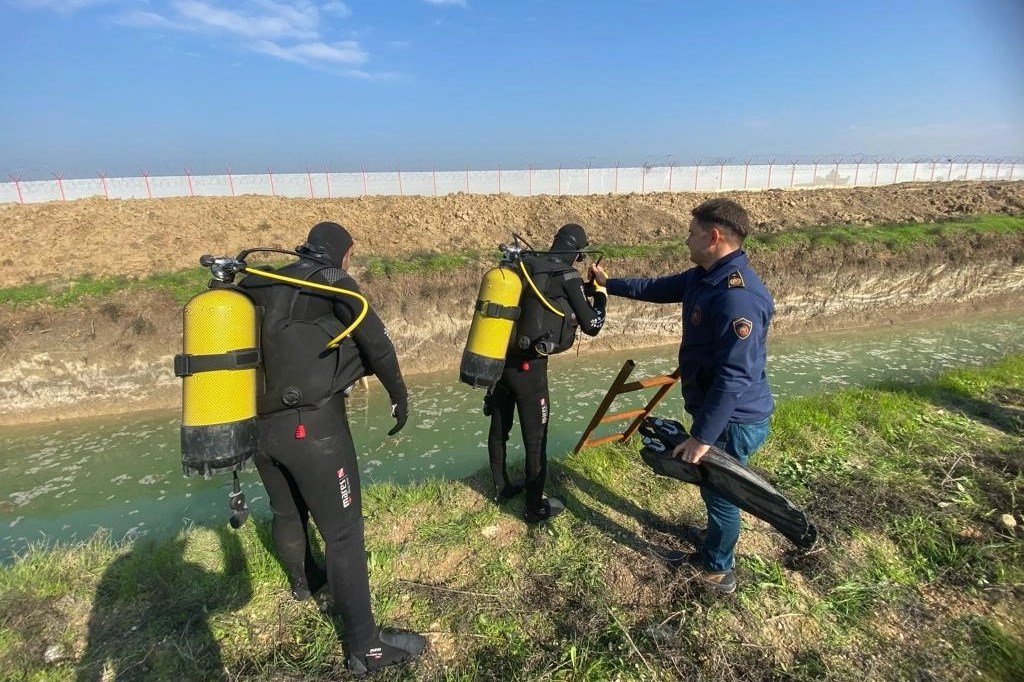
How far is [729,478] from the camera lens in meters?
2.61


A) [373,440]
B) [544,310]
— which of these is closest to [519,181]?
[373,440]

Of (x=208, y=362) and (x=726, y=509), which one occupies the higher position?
(x=208, y=362)

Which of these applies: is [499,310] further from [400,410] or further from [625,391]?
[625,391]

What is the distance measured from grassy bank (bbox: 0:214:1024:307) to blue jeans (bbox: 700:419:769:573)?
10.1 meters

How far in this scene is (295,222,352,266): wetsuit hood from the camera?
8.52 ft

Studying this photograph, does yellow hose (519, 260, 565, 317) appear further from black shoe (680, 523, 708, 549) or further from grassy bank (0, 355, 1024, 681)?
black shoe (680, 523, 708, 549)

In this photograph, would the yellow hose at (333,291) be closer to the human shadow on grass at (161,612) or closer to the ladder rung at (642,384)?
the human shadow on grass at (161,612)

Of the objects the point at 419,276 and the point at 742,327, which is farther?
the point at 419,276

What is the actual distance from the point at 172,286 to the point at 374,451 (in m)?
7.01

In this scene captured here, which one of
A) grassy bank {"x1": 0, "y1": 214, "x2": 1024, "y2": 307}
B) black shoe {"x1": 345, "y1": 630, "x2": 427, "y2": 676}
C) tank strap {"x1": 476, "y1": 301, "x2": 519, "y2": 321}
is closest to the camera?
black shoe {"x1": 345, "y1": 630, "x2": 427, "y2": 676}

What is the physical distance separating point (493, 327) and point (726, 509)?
1.89 m

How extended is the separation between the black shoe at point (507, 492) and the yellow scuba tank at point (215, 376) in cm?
247

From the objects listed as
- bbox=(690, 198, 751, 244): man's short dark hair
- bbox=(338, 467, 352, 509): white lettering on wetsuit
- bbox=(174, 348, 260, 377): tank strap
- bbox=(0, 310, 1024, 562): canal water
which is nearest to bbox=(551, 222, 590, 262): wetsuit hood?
bbox=(690, 198, 751, 244): man's short dark hair

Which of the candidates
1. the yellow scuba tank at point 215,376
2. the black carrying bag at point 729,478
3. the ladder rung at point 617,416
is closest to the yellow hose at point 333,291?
the yellow scuba tank at point 215,376
